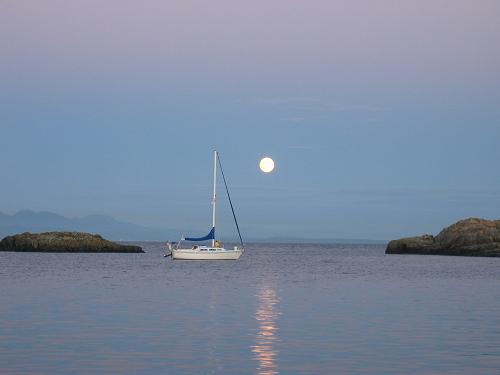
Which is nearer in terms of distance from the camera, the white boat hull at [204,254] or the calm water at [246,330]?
the calm water at [246,330]

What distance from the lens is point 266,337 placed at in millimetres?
39312

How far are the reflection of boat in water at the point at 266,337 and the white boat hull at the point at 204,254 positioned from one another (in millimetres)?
73400

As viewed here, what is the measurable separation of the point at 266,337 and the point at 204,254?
9902 cm

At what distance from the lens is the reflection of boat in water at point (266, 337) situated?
30.9 meters

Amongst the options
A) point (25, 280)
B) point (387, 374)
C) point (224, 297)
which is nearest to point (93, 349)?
point (387, 374)

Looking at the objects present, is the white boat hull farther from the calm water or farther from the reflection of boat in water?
the reflection of boat in water

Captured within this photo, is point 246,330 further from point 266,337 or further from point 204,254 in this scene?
point 204,254

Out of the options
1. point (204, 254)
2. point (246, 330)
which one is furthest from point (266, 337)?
point (204, 254)

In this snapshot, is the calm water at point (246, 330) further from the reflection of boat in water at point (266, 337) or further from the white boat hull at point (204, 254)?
the white boat hull at point (204, 254)

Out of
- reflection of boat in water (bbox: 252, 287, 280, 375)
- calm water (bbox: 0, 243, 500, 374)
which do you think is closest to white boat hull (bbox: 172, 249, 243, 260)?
calm water (bbox: 0, 243, 500, 374)

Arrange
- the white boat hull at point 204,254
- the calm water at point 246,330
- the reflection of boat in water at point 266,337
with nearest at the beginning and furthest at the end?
the reflection of boat in water at point 266,337, the calm water at point 246,330, the white boat hull at point 204,254

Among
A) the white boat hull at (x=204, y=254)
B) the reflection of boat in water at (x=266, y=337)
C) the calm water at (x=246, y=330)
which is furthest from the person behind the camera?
the white boat hull at (x=204, y=254)

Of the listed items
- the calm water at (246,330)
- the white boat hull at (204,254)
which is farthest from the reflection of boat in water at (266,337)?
the white boat hull at (204,254)

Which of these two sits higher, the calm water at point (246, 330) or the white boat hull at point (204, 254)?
the white boat hull at point (204, 254)
